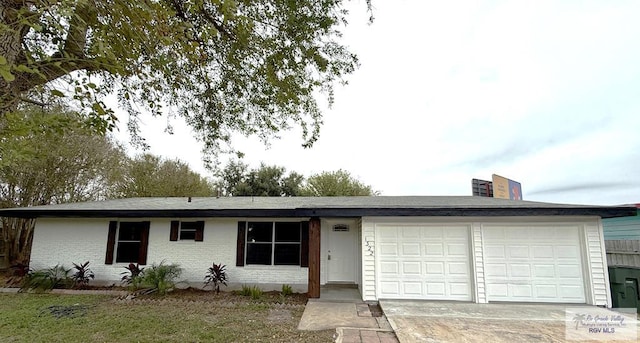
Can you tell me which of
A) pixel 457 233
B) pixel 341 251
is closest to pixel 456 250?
pixel 457 233

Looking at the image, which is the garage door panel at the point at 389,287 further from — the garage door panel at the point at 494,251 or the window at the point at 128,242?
the window at the point at 128,242

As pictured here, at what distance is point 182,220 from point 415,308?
23.4 feet

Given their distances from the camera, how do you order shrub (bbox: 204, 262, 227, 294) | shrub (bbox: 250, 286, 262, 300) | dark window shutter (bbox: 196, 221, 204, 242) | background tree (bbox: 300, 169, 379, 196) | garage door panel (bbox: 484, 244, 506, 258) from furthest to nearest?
1. background tree (bbox: 300, 169, 379, 196)
2. dark window shutter (bbox: 196, 221, 204, 242)
3. shrub (bbox: 204, 262, 227, 294)
4. shrub (bbox: 250, 286, 262, 300)
5. garage door panel (bbox: 484, 244, 506, 258)

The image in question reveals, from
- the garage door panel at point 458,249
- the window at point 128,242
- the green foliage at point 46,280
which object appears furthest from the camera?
the window at point 128,242

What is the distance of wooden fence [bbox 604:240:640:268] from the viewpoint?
7.14 metres

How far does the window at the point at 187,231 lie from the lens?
31.4 feet

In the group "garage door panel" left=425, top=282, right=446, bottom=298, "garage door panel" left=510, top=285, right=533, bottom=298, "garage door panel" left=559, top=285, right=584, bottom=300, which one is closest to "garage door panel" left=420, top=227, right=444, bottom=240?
"garage door panel" left=425, top=282, right=446, bottom=298

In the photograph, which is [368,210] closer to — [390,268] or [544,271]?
[390,268]

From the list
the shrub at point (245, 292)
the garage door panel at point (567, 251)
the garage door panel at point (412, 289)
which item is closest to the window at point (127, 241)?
the shrub at point (245, 292)

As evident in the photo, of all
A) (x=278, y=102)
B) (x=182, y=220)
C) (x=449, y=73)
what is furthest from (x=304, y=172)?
(x=278, y=102)

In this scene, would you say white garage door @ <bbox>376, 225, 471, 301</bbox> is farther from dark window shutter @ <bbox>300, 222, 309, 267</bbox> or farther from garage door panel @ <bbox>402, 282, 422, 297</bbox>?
dark window shutter @ <bbox>300, 222, 309, 267</bbox>

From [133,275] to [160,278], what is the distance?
107 centimetres

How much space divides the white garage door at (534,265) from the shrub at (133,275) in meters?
8.97

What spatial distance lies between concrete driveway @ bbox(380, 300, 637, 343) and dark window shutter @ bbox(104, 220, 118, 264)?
834cm
